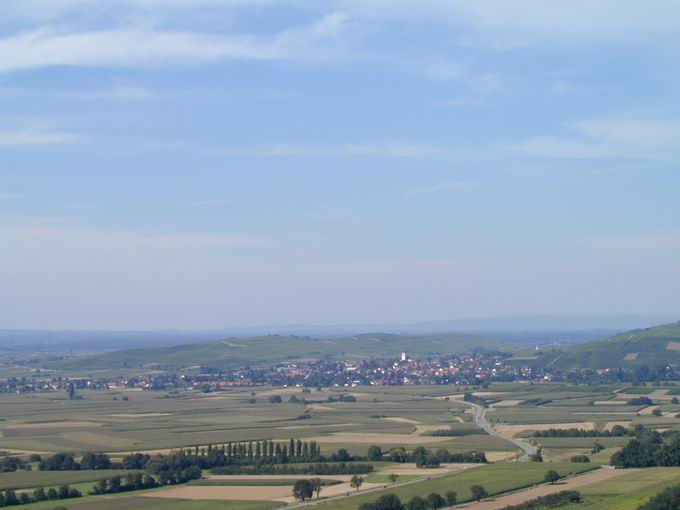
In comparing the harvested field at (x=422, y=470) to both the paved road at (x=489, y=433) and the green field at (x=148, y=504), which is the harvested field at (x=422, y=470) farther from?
the green field at (x=148, y=504)

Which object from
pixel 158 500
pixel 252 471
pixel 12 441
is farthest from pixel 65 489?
pixel 12 441

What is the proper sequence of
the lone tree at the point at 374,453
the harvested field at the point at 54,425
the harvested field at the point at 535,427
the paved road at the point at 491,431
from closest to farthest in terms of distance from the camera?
the lone tree at the point at 374,453, the paved road at the point at 491,431, the harvested field at the point at 535,427, the harvested field at the point at 54,425

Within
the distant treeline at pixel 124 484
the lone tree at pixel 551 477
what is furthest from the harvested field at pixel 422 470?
the distant treeline at pixel 124 484

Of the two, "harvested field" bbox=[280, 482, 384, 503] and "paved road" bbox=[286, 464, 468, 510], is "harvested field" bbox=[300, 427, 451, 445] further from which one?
"harvested field" bbox=[280, 482, 384, 503]

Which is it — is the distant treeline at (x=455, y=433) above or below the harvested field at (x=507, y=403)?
below

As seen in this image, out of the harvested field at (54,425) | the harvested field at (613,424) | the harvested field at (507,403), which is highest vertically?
the harvested field at (54,425)

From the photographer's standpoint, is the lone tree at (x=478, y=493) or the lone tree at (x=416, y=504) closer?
the lone tree at (x=416, y=504)

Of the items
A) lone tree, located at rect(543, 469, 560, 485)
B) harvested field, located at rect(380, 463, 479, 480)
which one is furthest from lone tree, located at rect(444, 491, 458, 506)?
harvested field, located at rect(380, 463, 479, 480)
